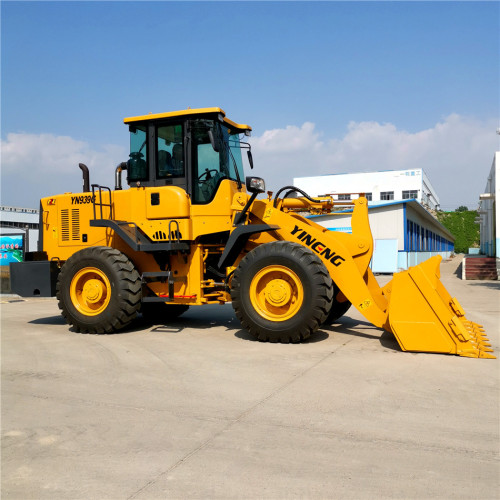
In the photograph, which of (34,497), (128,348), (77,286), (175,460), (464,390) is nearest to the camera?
(34,497)

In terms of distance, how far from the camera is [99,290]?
7734 millimetres

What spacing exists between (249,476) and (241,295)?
4.02 meters

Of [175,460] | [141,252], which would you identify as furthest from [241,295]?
[175,460]

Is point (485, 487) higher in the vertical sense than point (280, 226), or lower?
lower

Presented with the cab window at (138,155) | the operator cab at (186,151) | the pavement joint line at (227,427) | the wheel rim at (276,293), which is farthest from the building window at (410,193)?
the pavement joint line at (227,427)

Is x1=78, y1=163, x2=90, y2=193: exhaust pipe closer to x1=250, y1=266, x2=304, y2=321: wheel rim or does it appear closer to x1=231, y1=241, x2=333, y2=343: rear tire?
x1=231, y1=241, x2=333, y2=343: rear tire

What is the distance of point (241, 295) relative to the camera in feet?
22.7

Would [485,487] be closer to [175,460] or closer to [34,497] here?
[175,460]

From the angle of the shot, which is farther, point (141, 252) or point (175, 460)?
point (141, 252)

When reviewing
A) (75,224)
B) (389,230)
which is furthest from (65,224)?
(389,230)

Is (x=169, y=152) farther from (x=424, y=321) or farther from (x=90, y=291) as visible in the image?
(x=424, y=321)

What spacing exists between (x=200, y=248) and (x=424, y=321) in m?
3.45

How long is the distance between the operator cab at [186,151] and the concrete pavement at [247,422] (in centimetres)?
259

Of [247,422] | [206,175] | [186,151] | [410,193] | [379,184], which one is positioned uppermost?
[379,184]
